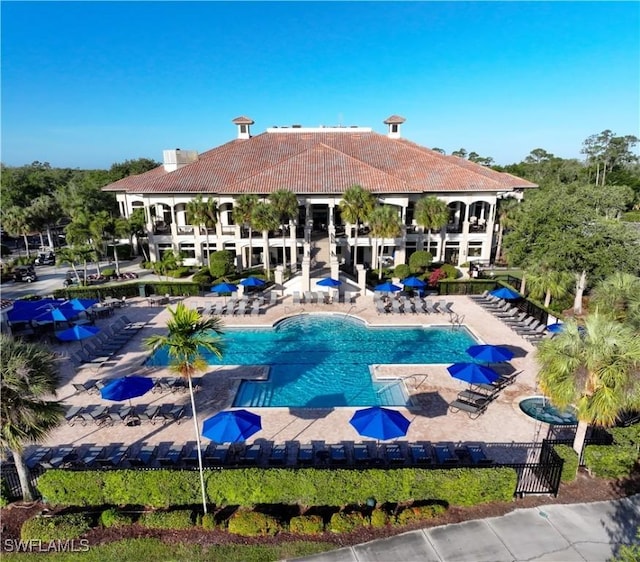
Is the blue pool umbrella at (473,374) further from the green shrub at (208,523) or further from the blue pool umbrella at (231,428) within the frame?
the green shrub at (208,523)

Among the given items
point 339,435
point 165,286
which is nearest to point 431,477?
point 339,435

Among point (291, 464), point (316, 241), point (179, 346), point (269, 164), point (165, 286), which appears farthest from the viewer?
point (269, 164)

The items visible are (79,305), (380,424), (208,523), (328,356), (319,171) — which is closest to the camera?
(208,523)

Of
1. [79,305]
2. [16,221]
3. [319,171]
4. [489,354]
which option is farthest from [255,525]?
[16,221]

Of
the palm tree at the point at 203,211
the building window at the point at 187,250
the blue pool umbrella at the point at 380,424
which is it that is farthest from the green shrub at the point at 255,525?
the building window at the point at 187,250

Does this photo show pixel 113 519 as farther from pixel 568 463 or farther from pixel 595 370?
pixel 595 370

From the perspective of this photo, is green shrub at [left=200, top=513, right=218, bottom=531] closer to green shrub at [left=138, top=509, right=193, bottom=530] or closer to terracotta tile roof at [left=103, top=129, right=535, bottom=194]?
green shrub at [left=138, top=509, right=193, bottom=530]

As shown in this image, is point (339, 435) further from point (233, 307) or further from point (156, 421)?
point (233, 307)
